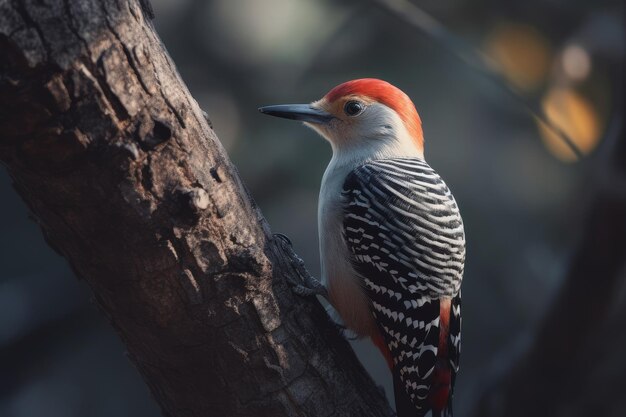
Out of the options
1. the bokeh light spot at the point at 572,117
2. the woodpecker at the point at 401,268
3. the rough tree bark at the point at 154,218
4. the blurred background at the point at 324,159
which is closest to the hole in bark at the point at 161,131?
the rough tree bark at the point at 154,218

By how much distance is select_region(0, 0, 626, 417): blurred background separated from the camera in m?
7.40

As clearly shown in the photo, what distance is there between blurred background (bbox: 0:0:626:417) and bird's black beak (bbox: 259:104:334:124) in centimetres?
296

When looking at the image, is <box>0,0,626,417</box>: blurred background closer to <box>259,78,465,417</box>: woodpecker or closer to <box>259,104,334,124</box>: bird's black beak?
<box>259,104,334,124</box>: bird's black beak

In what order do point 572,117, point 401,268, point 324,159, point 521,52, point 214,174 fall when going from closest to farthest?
point 214,174 → point 401,268 → point 572,117 → point 521,52 → point 324,159

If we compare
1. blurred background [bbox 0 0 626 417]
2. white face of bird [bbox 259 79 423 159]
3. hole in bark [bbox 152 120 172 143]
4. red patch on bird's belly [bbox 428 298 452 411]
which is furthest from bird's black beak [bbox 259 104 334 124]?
blurred background [bbox 0 0 626 417]

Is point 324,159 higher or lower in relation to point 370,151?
lower

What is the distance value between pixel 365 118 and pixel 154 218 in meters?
1.92

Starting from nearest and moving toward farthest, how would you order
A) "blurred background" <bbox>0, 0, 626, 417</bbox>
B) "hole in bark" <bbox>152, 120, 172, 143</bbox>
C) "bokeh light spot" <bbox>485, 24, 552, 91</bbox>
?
"hole in bark" <bbox>152, 120, 172, 143</bbox>, "bokeh light spot" <bbox>485, 24, 552, 91</bbox>, "blurred background" <bbox>0, 0, 626, 417</bbox>

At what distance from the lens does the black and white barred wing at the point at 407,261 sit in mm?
3504

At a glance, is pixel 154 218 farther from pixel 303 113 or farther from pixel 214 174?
pixel 303 113

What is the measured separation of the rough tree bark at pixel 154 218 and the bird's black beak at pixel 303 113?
1.19 meters

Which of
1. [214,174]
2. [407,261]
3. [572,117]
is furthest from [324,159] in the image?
[214,174]

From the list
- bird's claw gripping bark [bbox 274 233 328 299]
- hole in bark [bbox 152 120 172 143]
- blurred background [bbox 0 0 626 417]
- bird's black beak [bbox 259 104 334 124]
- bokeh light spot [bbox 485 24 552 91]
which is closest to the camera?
hole in bark [bbox 152 120 172 143]

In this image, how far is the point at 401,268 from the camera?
3.51 metres
